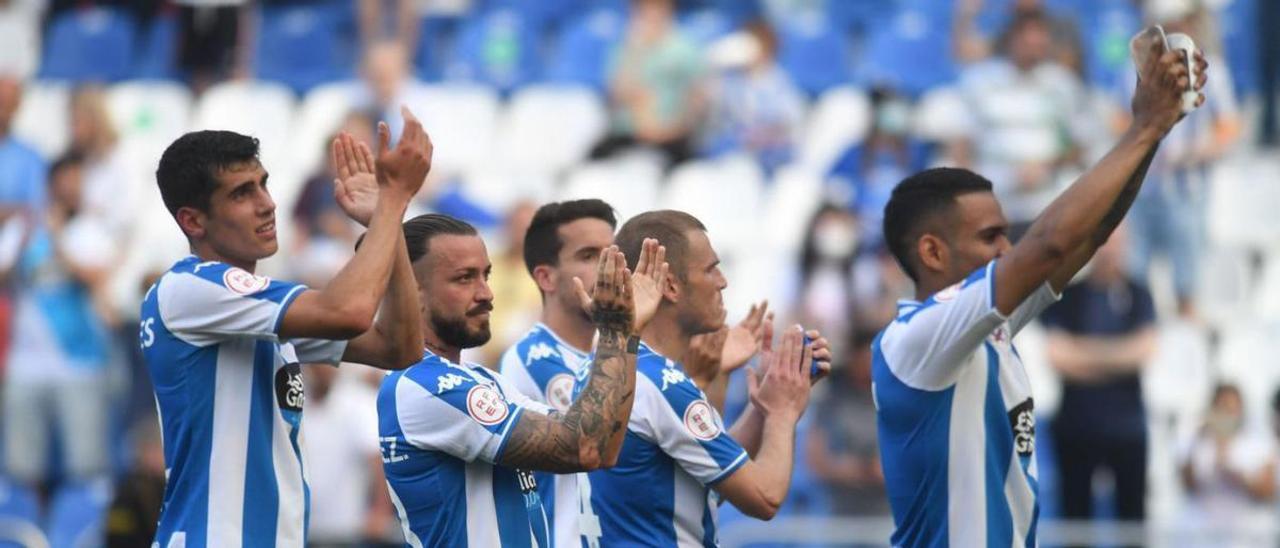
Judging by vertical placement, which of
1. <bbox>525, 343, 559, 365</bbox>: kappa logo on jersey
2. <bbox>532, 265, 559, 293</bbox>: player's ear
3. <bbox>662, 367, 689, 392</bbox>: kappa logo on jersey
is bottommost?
<bbox>662, 367, 689, 392</bbox>: kappa logo on jersey

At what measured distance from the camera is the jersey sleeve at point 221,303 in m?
5.88

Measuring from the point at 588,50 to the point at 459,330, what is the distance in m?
13.1

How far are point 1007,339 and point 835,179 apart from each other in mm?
9622

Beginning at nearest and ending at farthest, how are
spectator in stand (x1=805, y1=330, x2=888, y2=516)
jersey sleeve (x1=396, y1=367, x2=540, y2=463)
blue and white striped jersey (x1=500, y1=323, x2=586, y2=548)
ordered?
jersey sleeve (x1=396, y1=367, x2=540, y2=463)
blue and white striped jersey (x1=500, y1=323, x2=586, y2=548)
spectator in stand (x1=805, y1=330, x2=888, y2=516)

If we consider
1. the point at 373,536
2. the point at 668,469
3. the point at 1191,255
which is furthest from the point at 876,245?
the point at 668,469

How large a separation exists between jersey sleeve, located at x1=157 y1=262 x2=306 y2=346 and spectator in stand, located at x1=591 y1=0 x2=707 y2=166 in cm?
1167

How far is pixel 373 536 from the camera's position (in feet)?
42.6

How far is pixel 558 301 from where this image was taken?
8484 millimetres

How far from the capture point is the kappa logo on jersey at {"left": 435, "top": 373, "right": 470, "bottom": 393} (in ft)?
20.9

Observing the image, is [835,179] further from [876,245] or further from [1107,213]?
[1107,213]

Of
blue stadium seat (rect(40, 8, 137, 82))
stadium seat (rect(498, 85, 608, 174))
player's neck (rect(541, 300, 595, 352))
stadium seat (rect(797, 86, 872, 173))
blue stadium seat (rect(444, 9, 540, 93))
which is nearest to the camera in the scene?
player's neck (rect(541, 300, 595, 352))

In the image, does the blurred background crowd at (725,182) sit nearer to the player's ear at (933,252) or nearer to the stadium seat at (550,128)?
the stadium seat at (550,128)

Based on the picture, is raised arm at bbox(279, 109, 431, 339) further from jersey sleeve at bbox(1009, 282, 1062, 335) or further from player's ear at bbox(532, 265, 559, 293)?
player's ear at bbox(532, 265, 559, 293)

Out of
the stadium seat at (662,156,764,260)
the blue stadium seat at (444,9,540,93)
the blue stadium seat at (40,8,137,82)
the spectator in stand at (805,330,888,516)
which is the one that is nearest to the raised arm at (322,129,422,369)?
the spectator in stand at (805,330,888,516)
